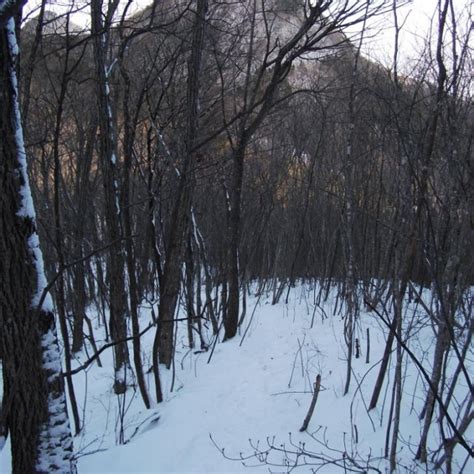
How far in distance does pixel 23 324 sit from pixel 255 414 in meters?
3.17

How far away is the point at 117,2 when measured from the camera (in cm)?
504

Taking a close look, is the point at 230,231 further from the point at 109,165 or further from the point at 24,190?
the point at 24,190

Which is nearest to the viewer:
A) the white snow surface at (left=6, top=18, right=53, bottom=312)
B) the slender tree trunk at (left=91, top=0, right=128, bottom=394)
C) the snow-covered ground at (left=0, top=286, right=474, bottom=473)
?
the white snow surface at (left=6, top=18, right=53, bottom=312)

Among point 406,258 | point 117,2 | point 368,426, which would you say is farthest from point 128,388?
point 117,2

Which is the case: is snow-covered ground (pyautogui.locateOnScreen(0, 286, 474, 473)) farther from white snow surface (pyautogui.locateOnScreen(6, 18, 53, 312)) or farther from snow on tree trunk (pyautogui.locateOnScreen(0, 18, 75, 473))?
white snow surface (pyautogui.locateOnScreen(6, 18, 53, 312))

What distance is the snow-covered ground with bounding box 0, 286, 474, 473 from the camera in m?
3.91

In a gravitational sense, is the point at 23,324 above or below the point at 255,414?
above

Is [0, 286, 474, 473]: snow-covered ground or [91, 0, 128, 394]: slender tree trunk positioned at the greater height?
[91, 0, 128, 394]: slender tree trunk

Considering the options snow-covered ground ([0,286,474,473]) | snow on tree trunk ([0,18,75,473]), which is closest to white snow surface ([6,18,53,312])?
snow on tree trunk ([0,18,75,473])

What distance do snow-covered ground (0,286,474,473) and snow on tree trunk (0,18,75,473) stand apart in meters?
1.51

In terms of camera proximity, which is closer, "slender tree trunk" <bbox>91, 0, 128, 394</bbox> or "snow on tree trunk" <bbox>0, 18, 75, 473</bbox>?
"snow on tree trunk" <bbox>0, 18, 75, 473</bbox>

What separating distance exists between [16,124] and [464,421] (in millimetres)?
3216

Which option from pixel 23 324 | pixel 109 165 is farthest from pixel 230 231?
pixel 23 324

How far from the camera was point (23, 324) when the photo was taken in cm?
249
